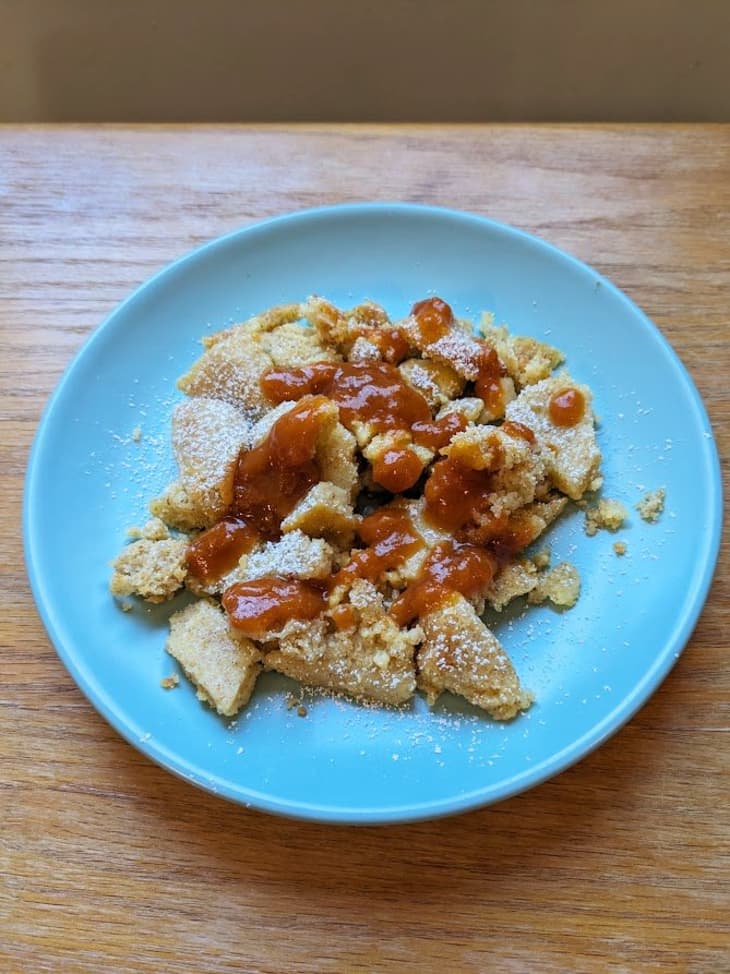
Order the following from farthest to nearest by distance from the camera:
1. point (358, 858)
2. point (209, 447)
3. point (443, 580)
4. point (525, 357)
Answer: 1. point (525, 357)
2. point (209, 447)
3. point (443, 580)
4. point (358, 858)

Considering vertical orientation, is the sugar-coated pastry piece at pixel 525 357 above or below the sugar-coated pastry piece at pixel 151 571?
above

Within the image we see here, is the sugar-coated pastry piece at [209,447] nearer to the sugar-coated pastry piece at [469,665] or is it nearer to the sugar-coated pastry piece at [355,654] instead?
the sugar-coated pastry piece at [355,654]

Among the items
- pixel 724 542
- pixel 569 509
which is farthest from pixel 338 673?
pixel 724 542

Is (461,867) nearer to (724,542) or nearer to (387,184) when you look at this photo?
(724,542)
